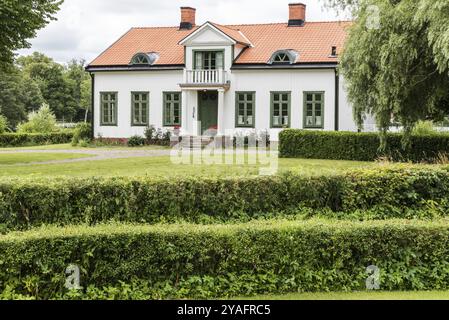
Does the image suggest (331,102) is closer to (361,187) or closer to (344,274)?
(361,187)

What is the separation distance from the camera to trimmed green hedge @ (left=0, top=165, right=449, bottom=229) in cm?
1012

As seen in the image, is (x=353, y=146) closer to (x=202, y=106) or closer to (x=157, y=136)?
(x=202, y=106)

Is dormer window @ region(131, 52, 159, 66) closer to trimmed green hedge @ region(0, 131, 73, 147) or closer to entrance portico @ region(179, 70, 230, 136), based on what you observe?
entrance portico @ region(179, 70, 230, 136)

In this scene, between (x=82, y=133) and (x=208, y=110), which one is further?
(x=82, y=133)

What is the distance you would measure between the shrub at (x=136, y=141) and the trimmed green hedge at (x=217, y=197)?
2277 cm

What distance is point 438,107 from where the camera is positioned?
2097cm

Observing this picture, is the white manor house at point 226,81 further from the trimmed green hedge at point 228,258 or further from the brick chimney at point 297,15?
the trimmed green hedge at point 228,258

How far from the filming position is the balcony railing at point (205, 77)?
3186 cm

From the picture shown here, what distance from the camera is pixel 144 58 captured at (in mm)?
34031

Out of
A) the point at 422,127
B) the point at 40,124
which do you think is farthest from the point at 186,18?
the point at 422,127

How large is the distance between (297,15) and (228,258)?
27666 millimetres

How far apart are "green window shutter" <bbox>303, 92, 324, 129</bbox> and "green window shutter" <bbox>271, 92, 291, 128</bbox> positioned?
87cm

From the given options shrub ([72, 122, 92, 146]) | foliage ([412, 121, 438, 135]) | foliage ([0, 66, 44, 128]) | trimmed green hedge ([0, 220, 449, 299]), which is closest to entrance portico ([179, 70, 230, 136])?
shrub ([72, 122, 92, 146])

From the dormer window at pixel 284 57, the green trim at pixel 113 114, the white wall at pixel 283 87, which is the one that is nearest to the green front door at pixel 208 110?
the white wall at pixel 283 87
